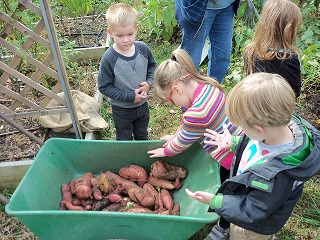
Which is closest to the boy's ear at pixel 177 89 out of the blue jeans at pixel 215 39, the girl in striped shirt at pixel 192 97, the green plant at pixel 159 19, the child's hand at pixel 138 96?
the girl in striped shirt at pixel 192 97

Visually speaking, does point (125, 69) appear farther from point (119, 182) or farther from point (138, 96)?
point (119, 182)

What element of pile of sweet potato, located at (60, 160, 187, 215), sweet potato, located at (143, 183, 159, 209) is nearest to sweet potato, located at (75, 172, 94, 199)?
pile of sweet potato, located at (60, 160, 187, 215)

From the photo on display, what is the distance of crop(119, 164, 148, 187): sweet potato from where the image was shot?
240 cm

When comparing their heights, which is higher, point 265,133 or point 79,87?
point 265,133

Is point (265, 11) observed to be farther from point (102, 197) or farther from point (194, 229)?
point (102, 197)

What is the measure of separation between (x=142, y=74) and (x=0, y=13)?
1184 millimetres

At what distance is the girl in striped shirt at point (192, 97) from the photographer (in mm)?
1948

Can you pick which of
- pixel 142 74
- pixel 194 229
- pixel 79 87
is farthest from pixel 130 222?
pixel 79 87

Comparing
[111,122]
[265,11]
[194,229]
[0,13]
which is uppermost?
[265,11]

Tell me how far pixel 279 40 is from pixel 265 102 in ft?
2.96

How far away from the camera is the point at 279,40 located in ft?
6.83

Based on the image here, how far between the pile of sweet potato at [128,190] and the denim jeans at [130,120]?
31 centimetres

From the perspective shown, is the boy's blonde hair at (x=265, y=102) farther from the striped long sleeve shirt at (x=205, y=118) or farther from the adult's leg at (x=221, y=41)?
the adult's leg at (x=221, y=41)

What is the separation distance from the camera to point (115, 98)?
235 cm
